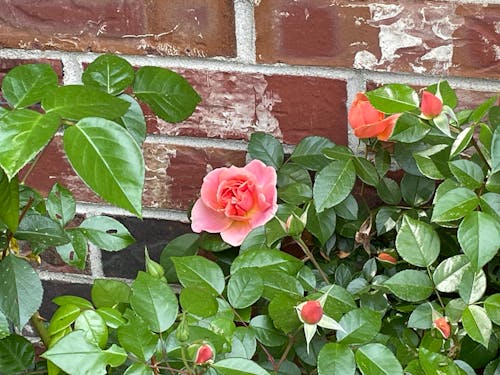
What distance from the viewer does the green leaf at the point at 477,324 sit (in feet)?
2.17

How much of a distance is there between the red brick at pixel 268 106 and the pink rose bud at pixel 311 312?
0.27 meters

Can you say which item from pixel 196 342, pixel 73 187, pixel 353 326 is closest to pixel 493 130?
pixel 353 326

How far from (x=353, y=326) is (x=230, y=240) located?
0.58 ft

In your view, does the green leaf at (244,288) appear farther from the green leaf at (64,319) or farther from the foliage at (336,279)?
the green leaf at (64,319)

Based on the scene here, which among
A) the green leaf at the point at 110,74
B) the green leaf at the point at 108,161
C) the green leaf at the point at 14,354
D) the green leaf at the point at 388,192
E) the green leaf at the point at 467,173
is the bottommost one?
the green leaf at the point at 14,354

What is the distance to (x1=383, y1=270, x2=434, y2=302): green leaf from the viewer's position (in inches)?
28.1

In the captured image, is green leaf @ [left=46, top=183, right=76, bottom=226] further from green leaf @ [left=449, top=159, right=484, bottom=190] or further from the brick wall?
green leaf @ [left=449, top=159, right=484, bottom=190]

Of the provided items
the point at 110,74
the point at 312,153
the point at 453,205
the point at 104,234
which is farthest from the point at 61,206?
the point at 453,205

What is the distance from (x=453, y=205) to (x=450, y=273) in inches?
2.8

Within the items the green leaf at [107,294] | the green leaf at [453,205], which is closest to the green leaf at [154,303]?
Result: the green leaf at [107,294]

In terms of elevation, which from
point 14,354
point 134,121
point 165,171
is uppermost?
point 134,121

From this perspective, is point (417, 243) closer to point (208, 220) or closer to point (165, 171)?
point (208, 220)

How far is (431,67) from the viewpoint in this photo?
820 millimetres

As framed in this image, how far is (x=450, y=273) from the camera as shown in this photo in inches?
28.2
